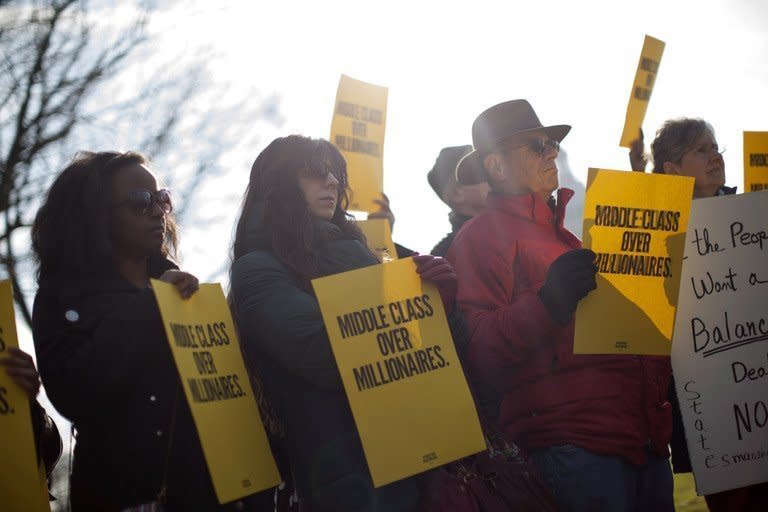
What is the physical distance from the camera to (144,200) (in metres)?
3.71

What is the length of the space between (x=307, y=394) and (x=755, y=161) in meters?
3.10

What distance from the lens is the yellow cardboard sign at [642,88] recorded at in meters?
5.98

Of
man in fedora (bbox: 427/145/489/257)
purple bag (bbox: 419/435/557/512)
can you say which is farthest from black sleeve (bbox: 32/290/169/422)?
man in fedora (bbox: 427/145/489/257)

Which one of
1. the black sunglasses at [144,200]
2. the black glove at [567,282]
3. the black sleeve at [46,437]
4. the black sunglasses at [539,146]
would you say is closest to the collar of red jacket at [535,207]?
the black sunglasses at [539,146]

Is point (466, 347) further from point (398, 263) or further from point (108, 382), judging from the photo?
point (108, 382)

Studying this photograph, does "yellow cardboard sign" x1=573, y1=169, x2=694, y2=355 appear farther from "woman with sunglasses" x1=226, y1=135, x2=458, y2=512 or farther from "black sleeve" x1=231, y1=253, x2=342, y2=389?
"black sleeve" x1=231, y1=253, x2=342, y2=389

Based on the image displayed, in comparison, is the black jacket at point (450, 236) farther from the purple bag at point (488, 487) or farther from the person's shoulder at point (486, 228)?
the purple bag at point (488, 487)

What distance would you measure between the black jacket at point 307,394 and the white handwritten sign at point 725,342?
138cm

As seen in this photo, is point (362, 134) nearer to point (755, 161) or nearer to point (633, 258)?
point (755, 161)

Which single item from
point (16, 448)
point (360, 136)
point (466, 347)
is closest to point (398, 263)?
point (466, 347)

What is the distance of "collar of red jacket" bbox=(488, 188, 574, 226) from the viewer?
13.7 ft

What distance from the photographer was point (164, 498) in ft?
11.1

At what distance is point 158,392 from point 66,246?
0.55 m

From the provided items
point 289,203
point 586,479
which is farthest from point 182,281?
point 586,479
